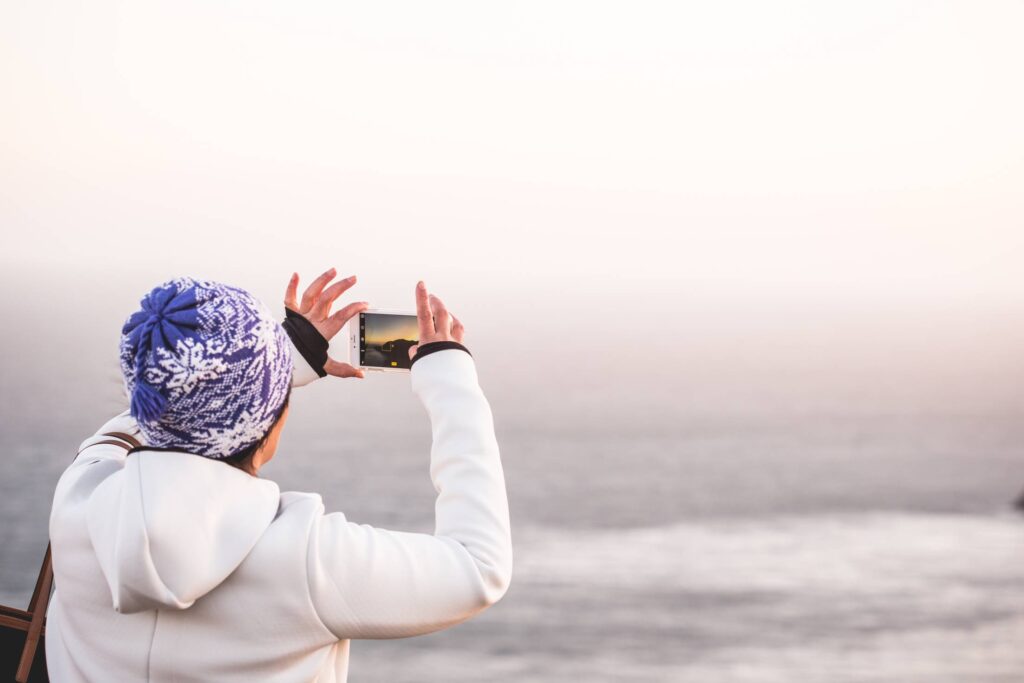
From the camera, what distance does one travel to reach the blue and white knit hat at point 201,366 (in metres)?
0.66

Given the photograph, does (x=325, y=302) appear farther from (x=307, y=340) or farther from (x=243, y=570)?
(x=243, y=570)

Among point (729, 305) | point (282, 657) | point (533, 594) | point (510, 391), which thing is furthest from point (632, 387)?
point (282, 657)

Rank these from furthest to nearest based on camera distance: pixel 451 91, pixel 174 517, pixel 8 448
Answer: pixel 8 448
pixel 451 91
pixel 174 517

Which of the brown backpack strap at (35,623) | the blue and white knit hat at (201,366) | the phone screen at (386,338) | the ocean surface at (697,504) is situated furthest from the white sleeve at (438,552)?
the ocean surface at (697,504)

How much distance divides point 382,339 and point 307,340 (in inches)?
8.1

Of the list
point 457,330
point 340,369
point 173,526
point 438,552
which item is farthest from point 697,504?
point 173,526

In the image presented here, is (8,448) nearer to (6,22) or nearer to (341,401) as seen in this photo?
(6,22)

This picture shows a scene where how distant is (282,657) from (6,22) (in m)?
3.25

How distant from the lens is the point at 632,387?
29.5 ft

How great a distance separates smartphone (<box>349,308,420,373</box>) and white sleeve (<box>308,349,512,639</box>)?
344 mm

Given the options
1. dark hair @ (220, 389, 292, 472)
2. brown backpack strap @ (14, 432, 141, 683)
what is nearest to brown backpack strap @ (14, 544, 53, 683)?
brown backpack strap @ (14, 432, 141, 683)

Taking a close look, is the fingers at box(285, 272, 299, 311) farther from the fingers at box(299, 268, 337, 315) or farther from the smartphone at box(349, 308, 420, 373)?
the smartphone at box(349, 308, 420, 373)

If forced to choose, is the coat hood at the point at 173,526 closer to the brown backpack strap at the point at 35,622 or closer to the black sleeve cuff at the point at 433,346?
the black sleeve cuff at the point at 433,346

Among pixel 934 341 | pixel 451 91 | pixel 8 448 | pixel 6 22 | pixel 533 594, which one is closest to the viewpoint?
pixel 6 22
